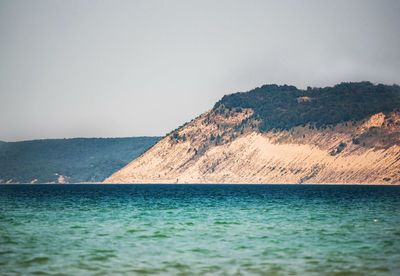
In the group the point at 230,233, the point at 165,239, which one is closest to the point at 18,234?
the point at 165,239

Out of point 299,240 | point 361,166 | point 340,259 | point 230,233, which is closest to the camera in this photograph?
point 340,259

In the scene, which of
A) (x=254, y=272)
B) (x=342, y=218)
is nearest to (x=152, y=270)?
(x=254, y=272)

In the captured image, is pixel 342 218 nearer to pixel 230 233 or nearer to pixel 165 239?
pixel 230 233

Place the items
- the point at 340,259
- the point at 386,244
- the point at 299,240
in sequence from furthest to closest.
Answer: the point at 299,240 → the point at 386,244 → the point at 340,259

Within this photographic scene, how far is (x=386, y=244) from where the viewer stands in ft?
121

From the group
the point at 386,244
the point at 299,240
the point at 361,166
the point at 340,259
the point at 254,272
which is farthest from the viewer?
the point at 361,166

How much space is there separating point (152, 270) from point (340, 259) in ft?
29.3

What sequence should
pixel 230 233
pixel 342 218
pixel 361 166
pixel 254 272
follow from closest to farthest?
pixel 254 272
pixel 230 233
pixel 342 218
pixel 361 166

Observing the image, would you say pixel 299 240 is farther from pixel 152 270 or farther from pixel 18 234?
pixel 18 234

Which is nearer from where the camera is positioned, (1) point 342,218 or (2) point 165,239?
(2) point 165,239

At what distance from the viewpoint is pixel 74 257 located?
32094 mm

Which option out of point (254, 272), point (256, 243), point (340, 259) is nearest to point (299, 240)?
point (256, 243)

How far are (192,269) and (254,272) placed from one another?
8.49 feet

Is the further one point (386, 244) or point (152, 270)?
point (386, 244)
